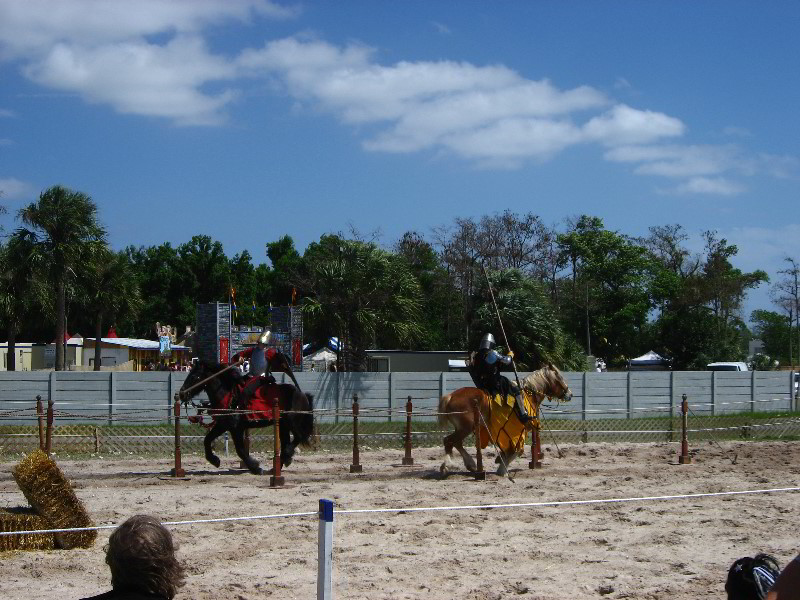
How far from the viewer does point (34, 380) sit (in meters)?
27.4

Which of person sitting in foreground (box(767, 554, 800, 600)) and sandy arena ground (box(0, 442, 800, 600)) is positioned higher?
person sitting in foreground (box(767, 554, 800, 600))

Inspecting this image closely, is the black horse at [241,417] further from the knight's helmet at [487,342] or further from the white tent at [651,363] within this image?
the white tent at [651,363]

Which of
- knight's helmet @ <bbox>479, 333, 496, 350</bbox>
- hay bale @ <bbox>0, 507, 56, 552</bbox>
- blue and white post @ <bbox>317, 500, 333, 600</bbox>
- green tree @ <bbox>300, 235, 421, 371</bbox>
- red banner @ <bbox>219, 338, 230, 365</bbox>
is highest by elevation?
green tree @ <bbox>300, 235, 421, 371</bbox>

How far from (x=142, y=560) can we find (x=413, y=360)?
120 feet

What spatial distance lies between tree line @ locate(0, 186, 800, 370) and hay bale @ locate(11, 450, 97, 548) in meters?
7.94

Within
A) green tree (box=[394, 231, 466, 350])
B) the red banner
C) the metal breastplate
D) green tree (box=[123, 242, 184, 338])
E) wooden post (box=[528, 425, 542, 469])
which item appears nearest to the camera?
the metal breastplate

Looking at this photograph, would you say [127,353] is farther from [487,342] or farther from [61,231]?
[487,342]

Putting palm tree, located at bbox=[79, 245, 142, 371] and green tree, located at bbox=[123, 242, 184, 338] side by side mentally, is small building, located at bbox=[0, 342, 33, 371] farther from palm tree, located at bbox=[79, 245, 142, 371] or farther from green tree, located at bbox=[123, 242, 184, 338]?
green tree, located at bbox=[123, 242, 184, 338]

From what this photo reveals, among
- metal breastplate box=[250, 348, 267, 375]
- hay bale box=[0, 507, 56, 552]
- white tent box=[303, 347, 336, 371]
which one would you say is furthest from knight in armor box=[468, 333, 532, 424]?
white tent box=[303, 347, 336, 371]

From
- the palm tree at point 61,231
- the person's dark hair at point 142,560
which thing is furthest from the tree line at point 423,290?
the person's dark hair at point 142,560

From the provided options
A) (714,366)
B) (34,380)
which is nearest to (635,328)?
(714,366)

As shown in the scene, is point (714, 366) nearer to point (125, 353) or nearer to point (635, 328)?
point (635, 328)

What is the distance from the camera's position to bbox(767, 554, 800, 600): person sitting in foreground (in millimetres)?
3008

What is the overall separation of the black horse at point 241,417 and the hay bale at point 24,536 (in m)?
6.36
